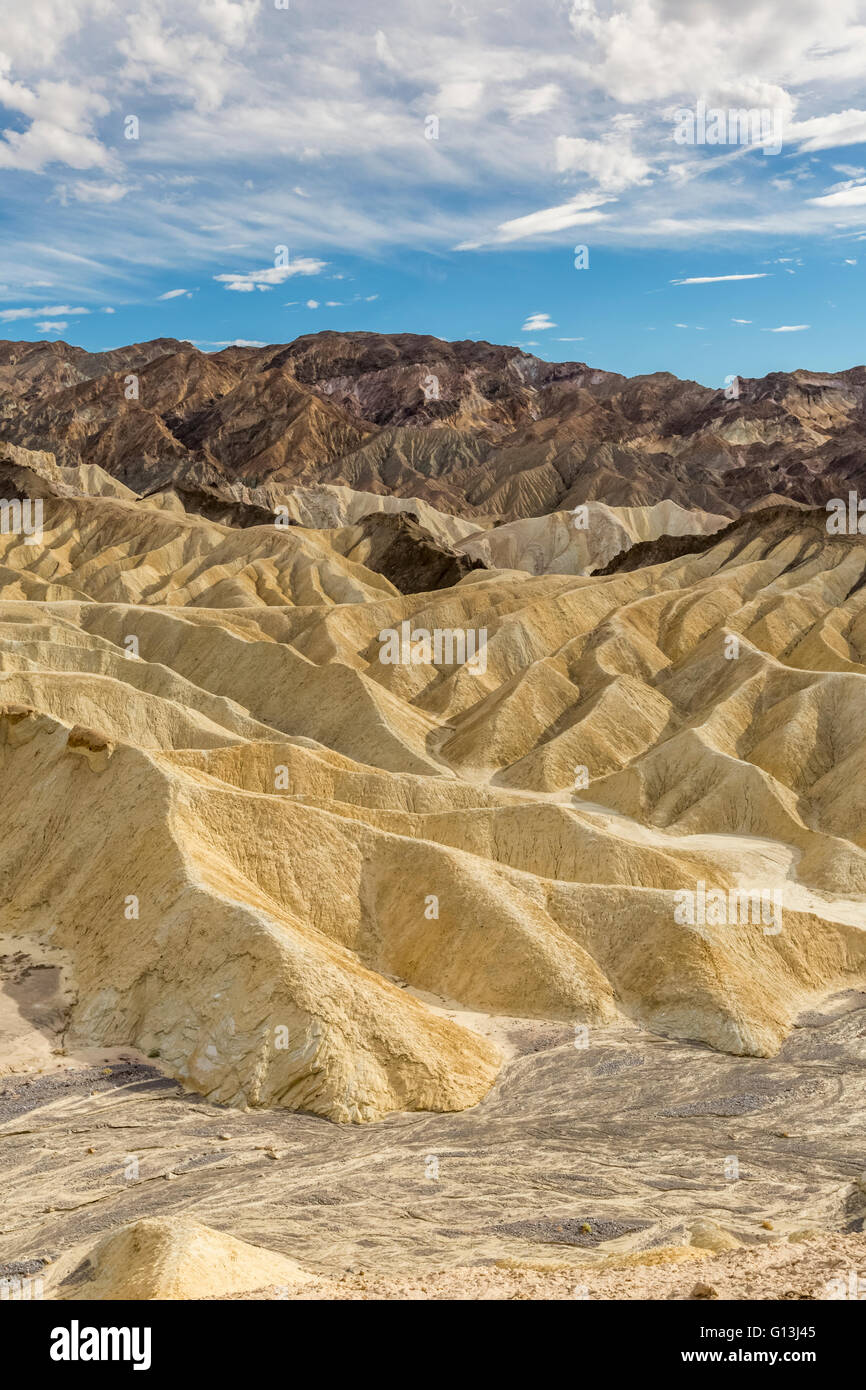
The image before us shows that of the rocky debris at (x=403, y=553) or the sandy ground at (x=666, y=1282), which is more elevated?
the rocky debris at (x=403, y=553)

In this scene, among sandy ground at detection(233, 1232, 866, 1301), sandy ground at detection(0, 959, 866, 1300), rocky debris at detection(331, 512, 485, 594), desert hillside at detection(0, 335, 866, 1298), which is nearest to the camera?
sandy ground at detection(233, 1232, 866, 1301)

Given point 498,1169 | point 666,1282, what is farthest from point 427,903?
point 666,1282

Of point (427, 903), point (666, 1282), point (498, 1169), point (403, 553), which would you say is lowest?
point (498, 1169)

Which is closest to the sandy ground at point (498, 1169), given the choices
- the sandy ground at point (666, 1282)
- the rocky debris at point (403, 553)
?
the sandy ground at point (666, 1282)

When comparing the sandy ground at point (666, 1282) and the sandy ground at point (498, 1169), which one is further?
the sandy ground at point (498, 1169)

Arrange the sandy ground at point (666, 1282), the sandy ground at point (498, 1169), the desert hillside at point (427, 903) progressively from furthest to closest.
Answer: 1. the desert hillside at point (427, 903)
2. the sandy ground at point (498, 1169)
3. the sandy ground at point (666, 1282)

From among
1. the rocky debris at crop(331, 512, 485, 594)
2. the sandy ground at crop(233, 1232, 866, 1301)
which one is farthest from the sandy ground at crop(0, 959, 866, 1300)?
the rocky debris at crop(331, 512, 485, 594)

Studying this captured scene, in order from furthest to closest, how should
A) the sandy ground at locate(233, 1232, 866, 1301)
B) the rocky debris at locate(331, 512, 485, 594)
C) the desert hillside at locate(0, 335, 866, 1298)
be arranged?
the rocky debris at locate(331, 512, 485, 594), the desert hillside at locate(0, 335, 866, 1298), the sandy ground at locate(233, 1232, 866, 1301)

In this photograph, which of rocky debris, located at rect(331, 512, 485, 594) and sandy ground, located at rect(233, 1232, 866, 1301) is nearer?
sandy ground, located at rect(233, 1232, 866, 1301)

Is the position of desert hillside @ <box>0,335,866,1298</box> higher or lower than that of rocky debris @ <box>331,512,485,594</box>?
lower

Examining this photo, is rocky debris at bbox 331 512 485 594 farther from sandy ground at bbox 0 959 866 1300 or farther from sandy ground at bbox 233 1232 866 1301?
sandy ground at bbox 233 1232 866 1301

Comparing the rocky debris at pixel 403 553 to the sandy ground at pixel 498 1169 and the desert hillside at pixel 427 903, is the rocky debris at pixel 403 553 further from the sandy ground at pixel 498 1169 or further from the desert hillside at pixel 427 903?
the sandy ground at pixel 498 1169

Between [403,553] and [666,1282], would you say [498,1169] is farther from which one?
[403,553]
